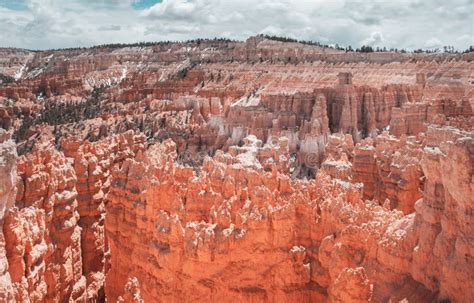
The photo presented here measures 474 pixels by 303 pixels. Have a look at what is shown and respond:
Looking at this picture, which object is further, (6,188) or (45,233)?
(45,233)

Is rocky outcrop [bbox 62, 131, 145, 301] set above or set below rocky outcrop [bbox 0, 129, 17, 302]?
below

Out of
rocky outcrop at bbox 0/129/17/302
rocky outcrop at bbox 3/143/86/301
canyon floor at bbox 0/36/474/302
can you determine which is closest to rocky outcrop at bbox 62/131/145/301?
canyon floor at bbox 0/36/474/302

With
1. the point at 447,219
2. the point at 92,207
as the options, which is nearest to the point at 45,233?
the point at 92,207

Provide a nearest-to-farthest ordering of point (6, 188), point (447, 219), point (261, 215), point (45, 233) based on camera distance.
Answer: point (6, 188)
point (447, 219)
point (261, 215)
point (45, 233)

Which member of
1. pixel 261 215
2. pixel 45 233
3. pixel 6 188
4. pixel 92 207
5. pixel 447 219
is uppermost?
pixel 6 188

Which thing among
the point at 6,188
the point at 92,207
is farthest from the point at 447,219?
the point at 92,207

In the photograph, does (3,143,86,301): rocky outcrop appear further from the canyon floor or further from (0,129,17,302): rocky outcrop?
(0,129,17,302): rocky outcrop

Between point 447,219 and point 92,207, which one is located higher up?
point 447,219

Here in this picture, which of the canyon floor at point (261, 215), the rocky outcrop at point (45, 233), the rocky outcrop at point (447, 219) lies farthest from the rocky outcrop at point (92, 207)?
the rocky outcrop at point (447, 219)

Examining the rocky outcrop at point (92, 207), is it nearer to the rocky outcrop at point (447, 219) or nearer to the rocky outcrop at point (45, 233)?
the rocky outcrop at point (45, 233)

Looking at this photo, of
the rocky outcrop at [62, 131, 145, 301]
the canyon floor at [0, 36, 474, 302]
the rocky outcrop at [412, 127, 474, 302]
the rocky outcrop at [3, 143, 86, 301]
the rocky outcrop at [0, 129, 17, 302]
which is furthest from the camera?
the rocky outcrop at [62, 131, 145, 301]

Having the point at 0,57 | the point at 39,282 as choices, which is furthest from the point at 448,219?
the point at 0,57

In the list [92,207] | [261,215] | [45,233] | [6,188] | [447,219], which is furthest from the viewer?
[92,207]

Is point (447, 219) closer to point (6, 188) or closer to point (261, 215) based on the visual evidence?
point (261, 215)
